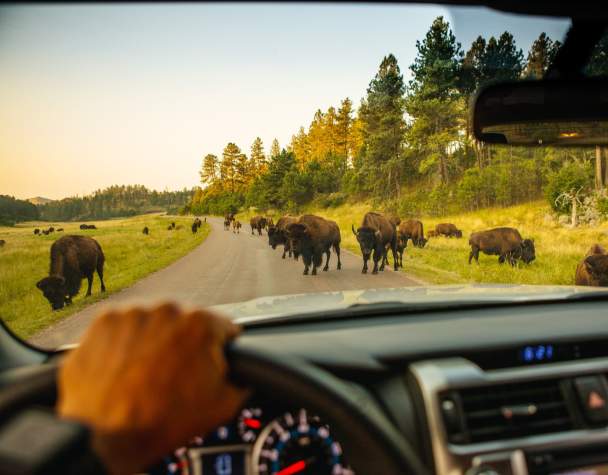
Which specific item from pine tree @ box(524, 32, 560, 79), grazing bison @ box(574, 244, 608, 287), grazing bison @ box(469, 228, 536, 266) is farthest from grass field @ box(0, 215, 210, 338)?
grazing bison @ box(574, 244, 608, 287)

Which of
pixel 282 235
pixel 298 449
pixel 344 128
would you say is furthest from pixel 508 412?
pixel 282 235

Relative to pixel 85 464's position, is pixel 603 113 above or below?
above

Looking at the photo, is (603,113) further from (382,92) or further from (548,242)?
(548,242)

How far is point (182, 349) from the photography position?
109cm

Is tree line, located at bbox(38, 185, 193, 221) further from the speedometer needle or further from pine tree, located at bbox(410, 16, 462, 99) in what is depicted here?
the speedometer needle

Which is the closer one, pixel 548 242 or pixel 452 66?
pixel 452 66

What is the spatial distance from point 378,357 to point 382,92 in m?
3.05

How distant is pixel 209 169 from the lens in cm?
382

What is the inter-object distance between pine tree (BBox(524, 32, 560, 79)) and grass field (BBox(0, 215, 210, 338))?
2.57 m

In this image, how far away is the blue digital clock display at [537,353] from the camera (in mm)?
2434

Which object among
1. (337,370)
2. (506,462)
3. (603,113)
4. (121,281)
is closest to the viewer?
(506,462)

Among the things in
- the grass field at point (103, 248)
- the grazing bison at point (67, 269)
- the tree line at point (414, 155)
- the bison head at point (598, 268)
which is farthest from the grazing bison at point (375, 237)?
the grazing bison at point (67, 269)

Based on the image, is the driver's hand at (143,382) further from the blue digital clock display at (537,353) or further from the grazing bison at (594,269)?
the grazing bison at (594,269)

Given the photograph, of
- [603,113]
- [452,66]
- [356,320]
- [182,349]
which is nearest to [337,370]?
[356,320]
